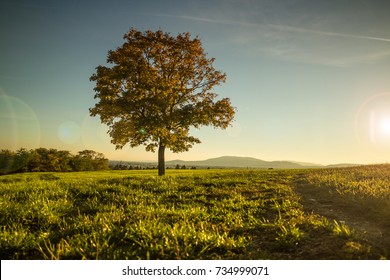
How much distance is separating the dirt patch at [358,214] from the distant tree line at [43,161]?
76790 mm

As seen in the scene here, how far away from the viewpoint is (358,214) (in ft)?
29.4

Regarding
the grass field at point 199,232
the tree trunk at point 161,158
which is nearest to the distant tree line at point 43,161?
the tree trunk at point 161,158

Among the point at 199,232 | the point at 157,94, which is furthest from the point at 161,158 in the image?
the point at 199,232

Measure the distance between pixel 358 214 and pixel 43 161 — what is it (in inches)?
3258

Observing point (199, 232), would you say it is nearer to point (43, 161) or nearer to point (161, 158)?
point (161, 158)

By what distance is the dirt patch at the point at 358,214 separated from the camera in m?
5.80

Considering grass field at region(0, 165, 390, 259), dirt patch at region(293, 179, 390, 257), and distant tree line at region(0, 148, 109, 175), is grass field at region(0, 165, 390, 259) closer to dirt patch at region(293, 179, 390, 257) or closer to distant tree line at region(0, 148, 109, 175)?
dirt patch at region(293, 179, 390, 257)

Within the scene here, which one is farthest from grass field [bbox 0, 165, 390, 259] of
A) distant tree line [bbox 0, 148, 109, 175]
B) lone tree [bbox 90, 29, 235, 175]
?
distant tree line [bbox 0, 148, 109, 175]

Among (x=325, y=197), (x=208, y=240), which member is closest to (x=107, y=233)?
(x=208, y=240)

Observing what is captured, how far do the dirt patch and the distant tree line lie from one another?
76.8 m

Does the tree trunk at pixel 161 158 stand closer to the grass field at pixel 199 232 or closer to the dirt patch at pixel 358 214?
the dirt patch at pixel 358 214

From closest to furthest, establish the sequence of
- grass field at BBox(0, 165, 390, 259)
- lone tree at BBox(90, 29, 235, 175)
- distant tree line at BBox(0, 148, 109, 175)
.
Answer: grass field at BBox(0, 165, 390, 259)
lone tree at BBox(90, 29, 235, 175)
distant tree line at BBox(0, 148, 109, 175)

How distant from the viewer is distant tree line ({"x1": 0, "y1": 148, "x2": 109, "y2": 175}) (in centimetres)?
7619
